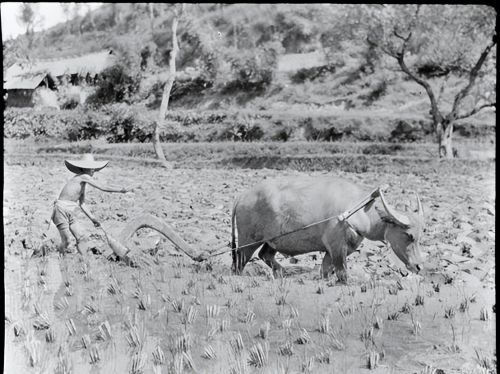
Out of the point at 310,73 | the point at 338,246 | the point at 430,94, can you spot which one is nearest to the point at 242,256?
the point at 338,246

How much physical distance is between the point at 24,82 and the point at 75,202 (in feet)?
2.37

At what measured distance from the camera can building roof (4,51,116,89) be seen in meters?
3.32

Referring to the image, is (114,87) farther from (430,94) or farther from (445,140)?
(445,140)

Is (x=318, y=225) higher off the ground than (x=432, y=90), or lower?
lower

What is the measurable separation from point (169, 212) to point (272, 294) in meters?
0.74

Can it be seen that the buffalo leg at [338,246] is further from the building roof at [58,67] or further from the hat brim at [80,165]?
the building roof at [58,67]

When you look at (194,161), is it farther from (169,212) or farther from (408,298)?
(408,298)

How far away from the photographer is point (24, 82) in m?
3.35

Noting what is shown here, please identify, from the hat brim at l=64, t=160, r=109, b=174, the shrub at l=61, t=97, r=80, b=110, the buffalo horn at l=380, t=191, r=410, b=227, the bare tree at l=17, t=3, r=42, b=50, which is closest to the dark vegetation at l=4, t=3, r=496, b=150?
the shrub at l=61, t=97, r=80, b=110

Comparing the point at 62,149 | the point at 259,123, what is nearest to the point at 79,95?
the point at 62,149

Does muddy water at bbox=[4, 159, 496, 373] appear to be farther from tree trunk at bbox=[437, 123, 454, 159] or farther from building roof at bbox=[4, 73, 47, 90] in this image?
building roof at bbox=[4, 73, 47, 90]

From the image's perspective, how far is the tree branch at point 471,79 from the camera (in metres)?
3.39

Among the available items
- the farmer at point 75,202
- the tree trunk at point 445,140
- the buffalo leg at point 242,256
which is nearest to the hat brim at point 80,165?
the farmer at point 75,202

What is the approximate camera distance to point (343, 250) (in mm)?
3201
